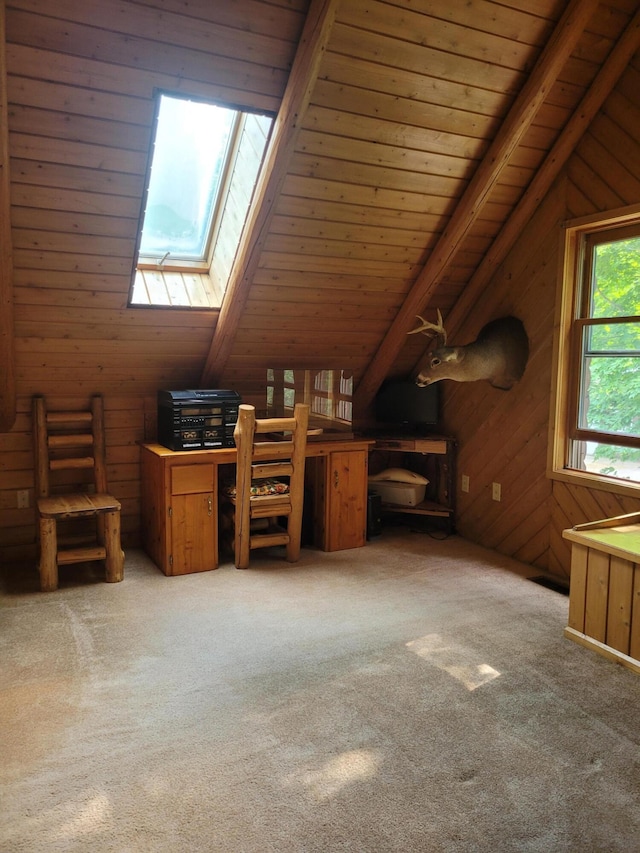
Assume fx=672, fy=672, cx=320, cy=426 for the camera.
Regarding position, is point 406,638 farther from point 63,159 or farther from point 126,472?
point 63,159

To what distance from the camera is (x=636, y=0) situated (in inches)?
117

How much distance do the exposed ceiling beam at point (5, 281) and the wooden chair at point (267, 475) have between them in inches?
46.6

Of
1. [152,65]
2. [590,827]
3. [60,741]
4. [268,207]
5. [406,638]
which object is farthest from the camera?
[268,207]

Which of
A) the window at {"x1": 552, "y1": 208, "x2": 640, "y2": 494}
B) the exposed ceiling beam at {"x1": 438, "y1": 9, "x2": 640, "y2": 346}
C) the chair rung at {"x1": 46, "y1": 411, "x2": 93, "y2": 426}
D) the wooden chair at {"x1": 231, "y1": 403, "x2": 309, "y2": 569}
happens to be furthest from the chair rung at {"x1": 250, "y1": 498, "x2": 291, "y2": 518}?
the exposed ceiling beam at {"x1": 438, "y1": 9, "x2": 640, "y2": 346}

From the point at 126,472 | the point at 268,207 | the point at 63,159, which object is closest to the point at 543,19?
the point at 268,207

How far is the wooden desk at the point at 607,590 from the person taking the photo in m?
2.66

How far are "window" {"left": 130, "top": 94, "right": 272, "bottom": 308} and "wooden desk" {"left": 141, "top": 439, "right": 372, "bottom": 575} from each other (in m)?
0.89

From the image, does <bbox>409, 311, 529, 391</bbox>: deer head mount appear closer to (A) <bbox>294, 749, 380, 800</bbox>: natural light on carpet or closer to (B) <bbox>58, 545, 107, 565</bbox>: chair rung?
(B) <bbox>58, 545, 107, 565</bbox>: chair rung

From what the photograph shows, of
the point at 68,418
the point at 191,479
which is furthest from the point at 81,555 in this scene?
the point at 68,418

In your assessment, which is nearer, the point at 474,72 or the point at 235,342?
the point at 474,72

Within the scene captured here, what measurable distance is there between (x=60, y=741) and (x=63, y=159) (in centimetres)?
218

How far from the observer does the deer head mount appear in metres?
3.90

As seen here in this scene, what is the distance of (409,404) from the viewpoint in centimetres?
454

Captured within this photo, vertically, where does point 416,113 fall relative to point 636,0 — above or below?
below
